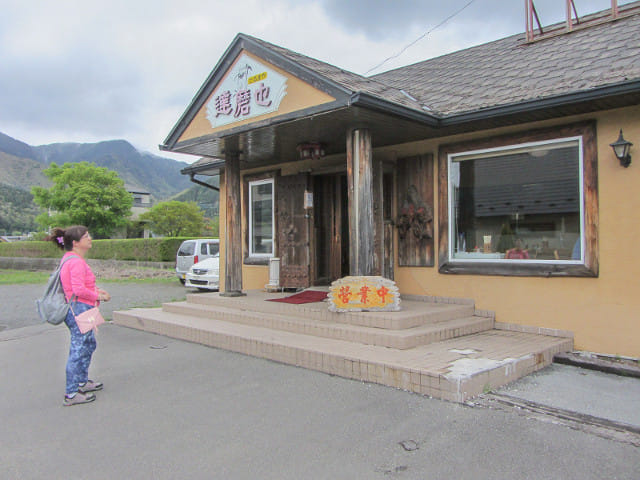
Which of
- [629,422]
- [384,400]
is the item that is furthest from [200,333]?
[629,422]

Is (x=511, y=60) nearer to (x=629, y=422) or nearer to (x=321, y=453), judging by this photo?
(x=629, y=422)

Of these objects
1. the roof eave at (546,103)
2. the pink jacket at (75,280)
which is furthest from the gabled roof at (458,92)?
the pink jacket at (75,280)

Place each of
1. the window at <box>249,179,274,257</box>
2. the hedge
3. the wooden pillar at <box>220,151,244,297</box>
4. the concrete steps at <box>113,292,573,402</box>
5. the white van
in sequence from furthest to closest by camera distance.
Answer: the hedge
the white van
the window at <box>249,179,274,257</box>
the wooden pillar at <box>220,151,244,297</box>
the concrete steps at <box>113,292,573,402</box>

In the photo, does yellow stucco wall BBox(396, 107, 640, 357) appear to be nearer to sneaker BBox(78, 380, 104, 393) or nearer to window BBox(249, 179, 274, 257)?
sneaker BBox(78, 380, 104, 393)

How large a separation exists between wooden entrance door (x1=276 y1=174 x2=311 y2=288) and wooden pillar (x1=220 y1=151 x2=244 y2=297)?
37.6 inches

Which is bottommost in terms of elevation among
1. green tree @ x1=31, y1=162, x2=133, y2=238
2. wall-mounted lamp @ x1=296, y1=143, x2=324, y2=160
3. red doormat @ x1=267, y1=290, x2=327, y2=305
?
red doormat @ x1=267, y1=290, x2=327, y2=305

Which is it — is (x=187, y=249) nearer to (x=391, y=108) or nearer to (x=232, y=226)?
(x=232, y=226)

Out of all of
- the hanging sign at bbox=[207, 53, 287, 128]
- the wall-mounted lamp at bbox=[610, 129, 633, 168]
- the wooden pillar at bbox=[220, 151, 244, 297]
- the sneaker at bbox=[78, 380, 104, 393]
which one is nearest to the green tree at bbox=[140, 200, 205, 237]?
the wooden pillar at bbox=[220, 151, 244, 297]

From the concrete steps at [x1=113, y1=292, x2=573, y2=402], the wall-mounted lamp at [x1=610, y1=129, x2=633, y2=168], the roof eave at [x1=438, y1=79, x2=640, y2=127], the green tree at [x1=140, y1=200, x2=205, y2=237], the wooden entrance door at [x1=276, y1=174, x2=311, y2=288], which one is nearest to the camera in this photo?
the concrete steps at [x1=113, y1=292, x2=573, y2=402]

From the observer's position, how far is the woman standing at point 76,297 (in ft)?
13.9

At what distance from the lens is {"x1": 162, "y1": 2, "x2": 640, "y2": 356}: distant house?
5473mm

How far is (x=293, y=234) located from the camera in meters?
8.83

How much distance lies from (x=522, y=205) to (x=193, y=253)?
11.9 metres

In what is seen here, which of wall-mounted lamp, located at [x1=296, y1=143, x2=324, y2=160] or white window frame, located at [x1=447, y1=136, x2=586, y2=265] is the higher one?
wall-mounted lamp, located at [x1=296, y1=143, x2=324, y2=160]
